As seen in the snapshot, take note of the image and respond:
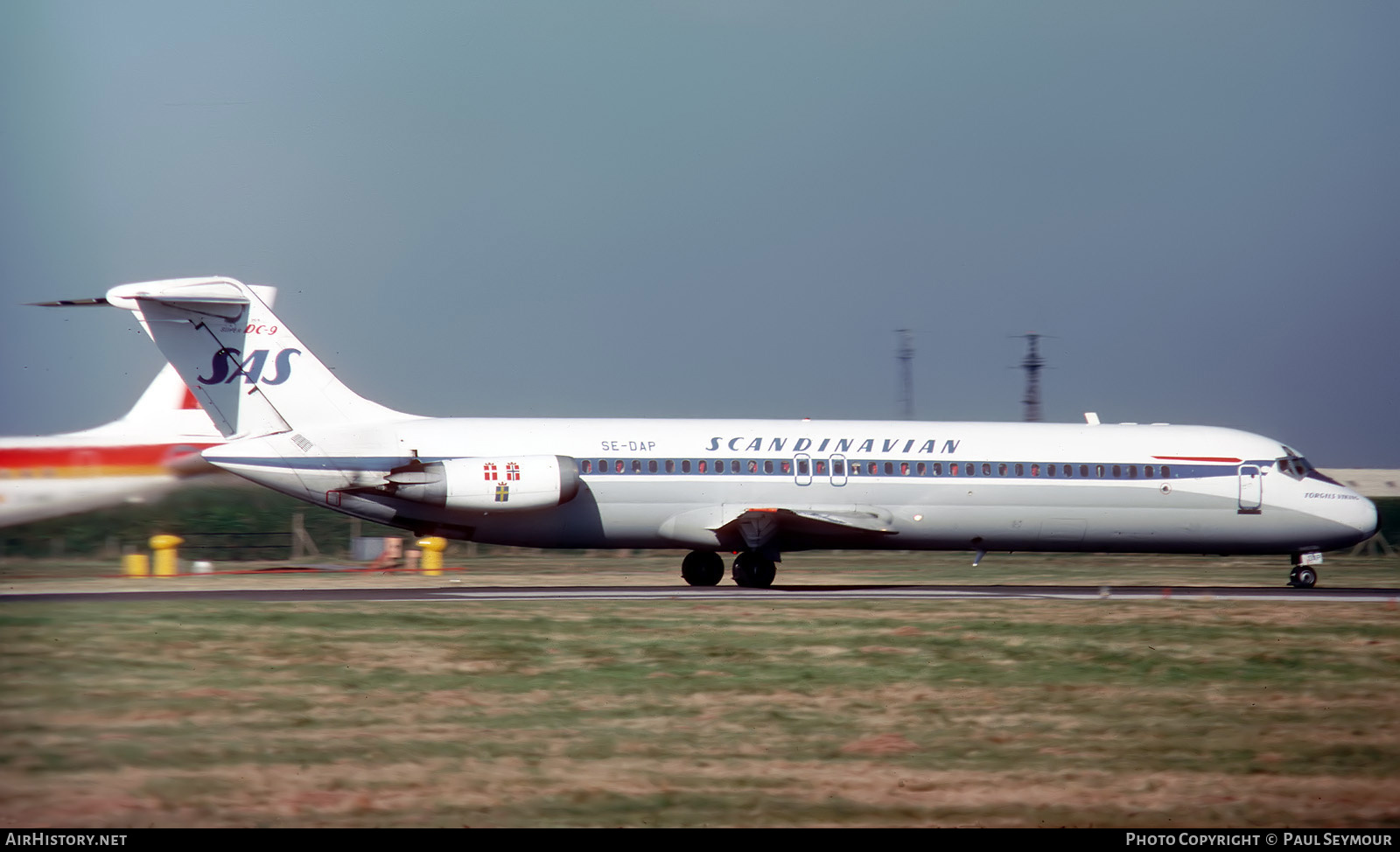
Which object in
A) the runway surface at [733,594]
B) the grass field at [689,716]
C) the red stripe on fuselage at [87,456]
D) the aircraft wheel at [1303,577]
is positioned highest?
the red stripe on fuselage at [87,456]

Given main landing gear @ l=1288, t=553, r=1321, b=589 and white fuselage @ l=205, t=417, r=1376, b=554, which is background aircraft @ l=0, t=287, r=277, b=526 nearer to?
white fuselage @ l=205, t=417, r=1376, b=554

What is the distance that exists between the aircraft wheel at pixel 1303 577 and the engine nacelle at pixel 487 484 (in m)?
16.3

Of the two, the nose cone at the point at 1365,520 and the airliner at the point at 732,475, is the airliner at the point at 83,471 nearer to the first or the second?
the airliner at the point at 732,475

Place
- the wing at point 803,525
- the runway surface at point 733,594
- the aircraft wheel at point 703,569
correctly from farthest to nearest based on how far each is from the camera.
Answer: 1. the aircraft wheel at point 703,569
2. the wing at point 803,525
3. the runway surface at point 733,594

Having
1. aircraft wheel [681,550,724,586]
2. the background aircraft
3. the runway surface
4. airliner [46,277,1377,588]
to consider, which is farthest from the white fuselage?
the background aircraft

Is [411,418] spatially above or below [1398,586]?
above

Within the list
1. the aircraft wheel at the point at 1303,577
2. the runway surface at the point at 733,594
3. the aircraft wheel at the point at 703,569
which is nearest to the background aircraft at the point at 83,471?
the runway surface at the point at 733,594

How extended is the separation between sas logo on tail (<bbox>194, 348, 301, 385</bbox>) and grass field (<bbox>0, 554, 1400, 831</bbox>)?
853 cm

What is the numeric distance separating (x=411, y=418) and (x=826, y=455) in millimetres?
8744

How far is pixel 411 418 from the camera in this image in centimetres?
3088

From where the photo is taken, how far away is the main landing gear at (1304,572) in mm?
32812

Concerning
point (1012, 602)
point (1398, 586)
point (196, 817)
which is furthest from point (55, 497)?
point (1398, 586)

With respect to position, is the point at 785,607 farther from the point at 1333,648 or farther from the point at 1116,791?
the point at 1116,791

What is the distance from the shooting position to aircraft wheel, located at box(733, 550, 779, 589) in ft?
103
